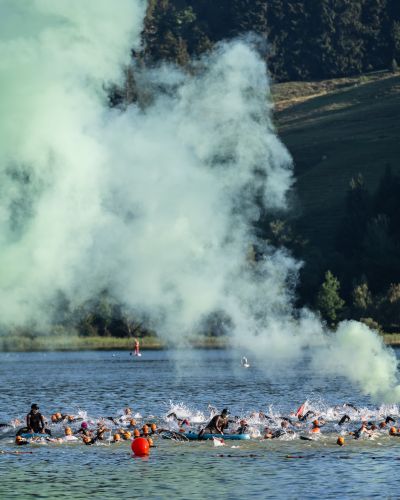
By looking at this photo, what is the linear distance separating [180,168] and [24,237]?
551 inches

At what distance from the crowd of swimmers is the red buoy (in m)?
2.20

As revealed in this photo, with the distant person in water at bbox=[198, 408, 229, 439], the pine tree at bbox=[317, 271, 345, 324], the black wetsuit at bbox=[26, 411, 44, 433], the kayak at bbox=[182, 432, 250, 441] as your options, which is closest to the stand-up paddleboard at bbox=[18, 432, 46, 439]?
the black wetsuit at bbox=[26, 411, 44, 433]

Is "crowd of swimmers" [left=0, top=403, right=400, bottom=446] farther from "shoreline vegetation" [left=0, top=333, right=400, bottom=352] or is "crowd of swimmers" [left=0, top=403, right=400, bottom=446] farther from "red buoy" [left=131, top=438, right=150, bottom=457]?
"shoreline vegetation" [left=0, top=333, right=400, bottom=352]

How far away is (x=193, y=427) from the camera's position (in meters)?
69.1

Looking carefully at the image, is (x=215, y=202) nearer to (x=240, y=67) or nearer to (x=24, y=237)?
(x=240, y=67)

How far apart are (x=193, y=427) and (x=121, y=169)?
14856 millimetres

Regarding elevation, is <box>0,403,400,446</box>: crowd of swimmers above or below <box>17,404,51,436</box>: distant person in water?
below

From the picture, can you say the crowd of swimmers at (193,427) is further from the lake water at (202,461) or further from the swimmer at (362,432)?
the lake water at (202,461)

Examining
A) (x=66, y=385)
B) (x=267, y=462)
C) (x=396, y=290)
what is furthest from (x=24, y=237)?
(x=396, y=290)

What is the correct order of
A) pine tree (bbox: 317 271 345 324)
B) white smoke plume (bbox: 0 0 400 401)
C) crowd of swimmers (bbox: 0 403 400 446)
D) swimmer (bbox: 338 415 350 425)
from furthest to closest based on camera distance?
pine tree (bbox: 317 271 345 324) < swimmer (bbox: 338 415 350 425) < crowd of swimmers (bbox: 0 403 400 446) < white smoke plume (bbox: 0 0 400 401)

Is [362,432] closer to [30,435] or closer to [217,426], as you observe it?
[217,426]

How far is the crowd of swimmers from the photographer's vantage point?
206 ft

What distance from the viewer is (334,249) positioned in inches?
7416

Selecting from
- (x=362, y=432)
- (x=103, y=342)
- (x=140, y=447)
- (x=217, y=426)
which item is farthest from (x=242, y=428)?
(x=103, y=342)
